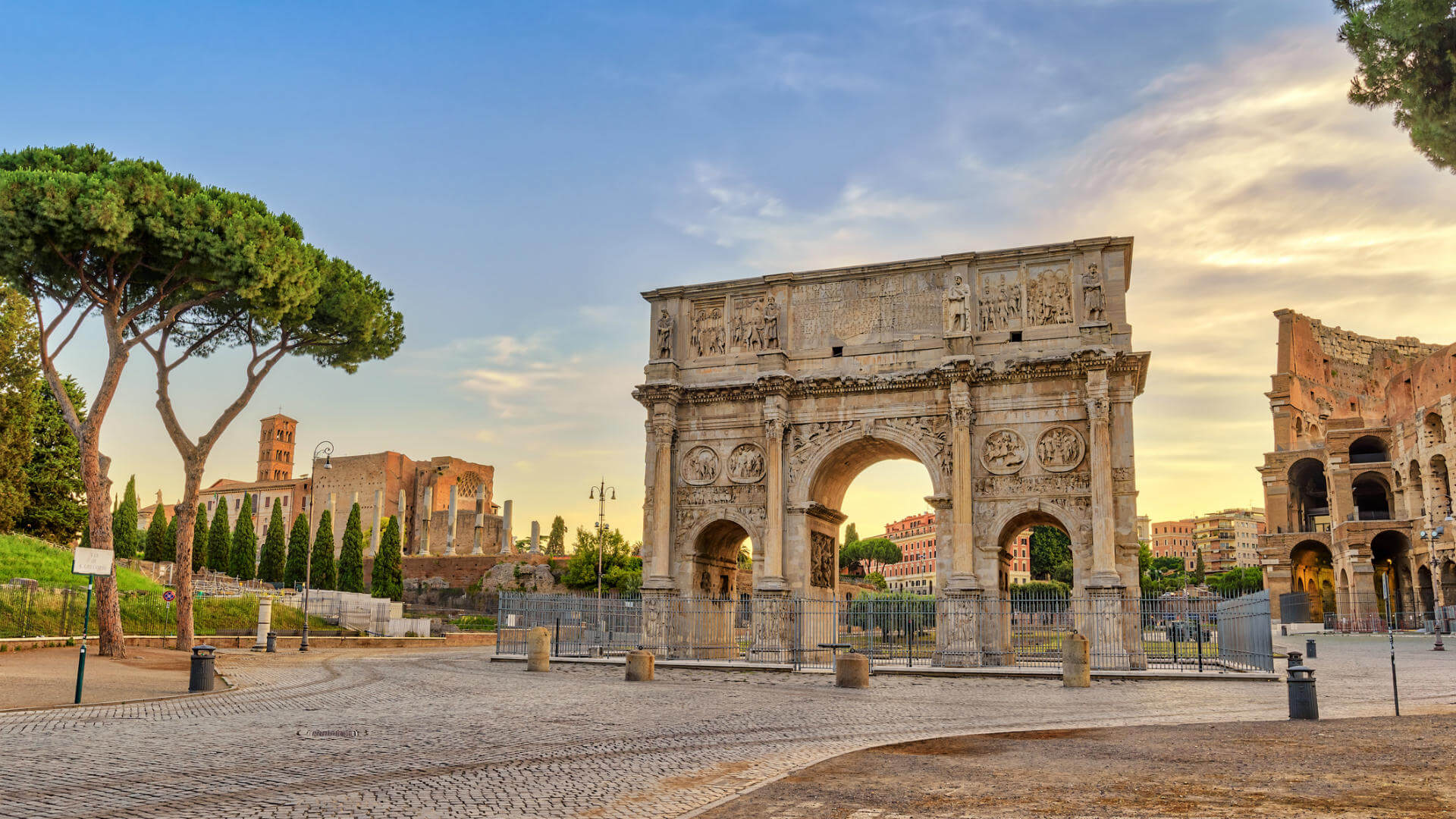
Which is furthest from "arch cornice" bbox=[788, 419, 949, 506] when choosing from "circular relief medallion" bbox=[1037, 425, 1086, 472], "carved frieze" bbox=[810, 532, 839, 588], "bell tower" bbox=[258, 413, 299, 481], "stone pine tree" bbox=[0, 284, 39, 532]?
"bell tower" bbox=[258, 413, 299, 481]

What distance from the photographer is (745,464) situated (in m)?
27.6

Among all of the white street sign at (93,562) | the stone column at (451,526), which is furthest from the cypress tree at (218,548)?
the white street sign at (93,562)

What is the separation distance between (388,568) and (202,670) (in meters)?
43.2

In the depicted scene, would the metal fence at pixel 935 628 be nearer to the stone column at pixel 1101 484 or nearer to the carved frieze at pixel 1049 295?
the stone column at pixel 1101 484

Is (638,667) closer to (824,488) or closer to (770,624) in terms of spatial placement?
(770,624)

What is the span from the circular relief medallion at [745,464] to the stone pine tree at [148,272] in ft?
35.2

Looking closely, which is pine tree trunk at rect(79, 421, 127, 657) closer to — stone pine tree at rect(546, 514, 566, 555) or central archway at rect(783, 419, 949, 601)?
central archway at rect(783, 419, 949, 601)

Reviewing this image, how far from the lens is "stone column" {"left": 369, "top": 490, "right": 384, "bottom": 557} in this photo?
71.6 meters

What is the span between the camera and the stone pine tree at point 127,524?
53.1m

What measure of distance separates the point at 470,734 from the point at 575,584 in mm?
48722

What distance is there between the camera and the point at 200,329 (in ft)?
83.2

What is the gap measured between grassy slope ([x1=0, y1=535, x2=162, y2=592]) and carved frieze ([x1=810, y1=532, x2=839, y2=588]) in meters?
19.8

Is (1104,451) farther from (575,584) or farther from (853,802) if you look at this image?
(575,584)

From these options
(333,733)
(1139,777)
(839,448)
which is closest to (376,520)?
(839,448)
